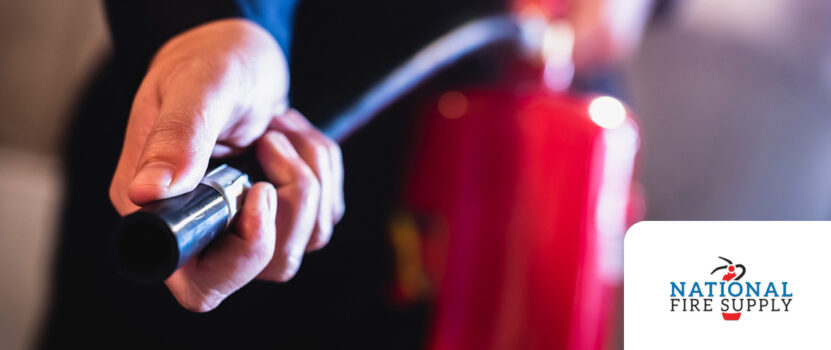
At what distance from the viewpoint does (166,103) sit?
0.51 feet

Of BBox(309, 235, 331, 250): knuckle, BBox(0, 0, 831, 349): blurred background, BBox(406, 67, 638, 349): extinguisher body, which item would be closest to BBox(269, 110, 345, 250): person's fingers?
BBox(309, 235, 331, 250): knuckle

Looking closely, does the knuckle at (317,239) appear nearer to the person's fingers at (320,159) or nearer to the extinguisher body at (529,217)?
the person's fingers at (320,159)

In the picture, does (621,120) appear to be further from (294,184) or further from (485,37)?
(294,184)

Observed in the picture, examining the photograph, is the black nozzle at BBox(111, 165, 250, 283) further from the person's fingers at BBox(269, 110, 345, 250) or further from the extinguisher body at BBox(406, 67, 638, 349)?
the extinguisher body at BBox(406, 67, 638, 349)

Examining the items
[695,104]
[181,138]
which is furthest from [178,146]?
[695,104]

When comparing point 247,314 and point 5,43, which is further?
point 5,43

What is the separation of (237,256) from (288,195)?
0.10ft

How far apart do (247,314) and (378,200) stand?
0.09m

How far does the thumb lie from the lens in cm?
13

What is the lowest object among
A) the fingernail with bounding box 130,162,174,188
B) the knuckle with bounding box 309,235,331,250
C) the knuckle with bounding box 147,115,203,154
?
the knuckle with bounding box 309,235,331,250

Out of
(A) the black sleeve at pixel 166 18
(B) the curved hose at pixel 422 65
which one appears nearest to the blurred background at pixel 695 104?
(B) the curved hose at pixel 422 65

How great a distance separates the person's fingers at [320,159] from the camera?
0.20 m

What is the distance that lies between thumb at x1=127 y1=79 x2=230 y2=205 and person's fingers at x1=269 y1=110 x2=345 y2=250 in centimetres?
4

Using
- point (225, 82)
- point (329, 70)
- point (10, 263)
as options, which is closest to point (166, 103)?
point (225, 82)
